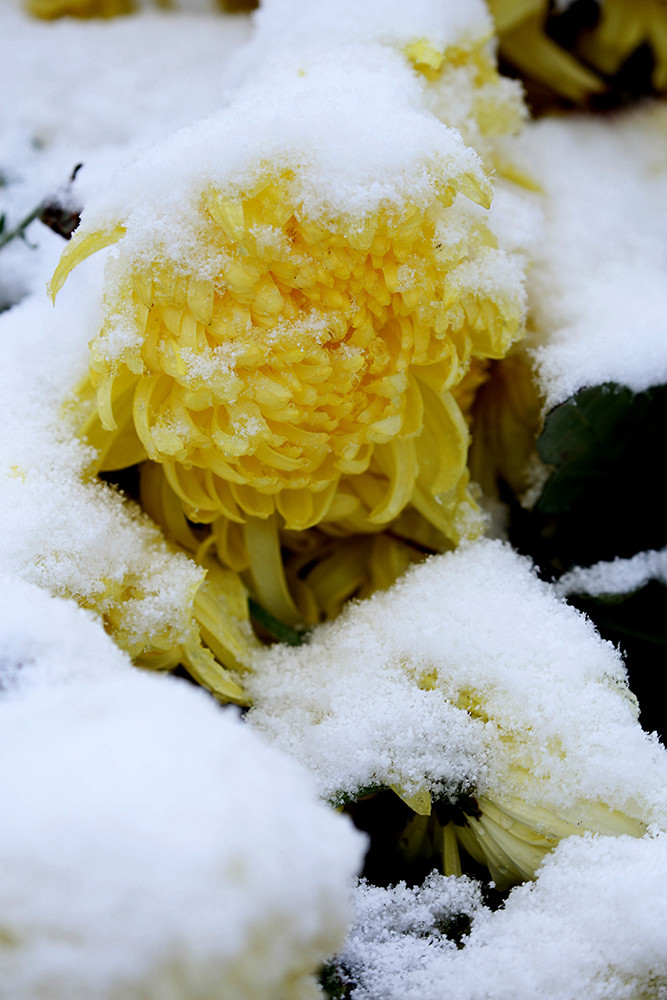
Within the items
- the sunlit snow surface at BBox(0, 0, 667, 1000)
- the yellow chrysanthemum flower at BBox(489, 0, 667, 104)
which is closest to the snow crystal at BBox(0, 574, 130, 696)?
the sunlit snow surface at BBox(0, 0, 667, 1000)

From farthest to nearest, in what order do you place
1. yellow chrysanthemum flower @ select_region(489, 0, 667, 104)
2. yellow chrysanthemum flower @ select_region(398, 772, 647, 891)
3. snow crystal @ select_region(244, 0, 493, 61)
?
yellow chrysanthemum flower @ select_region(489, 0, 667, 104), snow crystal @ select_region(244, 0, 493, 61), yellow chrysanthemum flower @ select_region(398, 772, 647, 891)

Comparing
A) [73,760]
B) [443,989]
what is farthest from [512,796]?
[73,760]

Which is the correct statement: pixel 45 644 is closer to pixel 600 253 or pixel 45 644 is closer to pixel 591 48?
pixel 600 253

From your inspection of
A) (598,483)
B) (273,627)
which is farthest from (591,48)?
(273,627)

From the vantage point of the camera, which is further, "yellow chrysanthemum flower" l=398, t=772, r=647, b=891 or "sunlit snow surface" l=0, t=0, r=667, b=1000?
"yellow chrysanthemum flower" l=398, t=772, r=647, b=891

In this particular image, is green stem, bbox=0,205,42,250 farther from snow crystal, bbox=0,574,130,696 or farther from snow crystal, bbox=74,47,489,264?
snow crystal, bbox=0,574,130,696

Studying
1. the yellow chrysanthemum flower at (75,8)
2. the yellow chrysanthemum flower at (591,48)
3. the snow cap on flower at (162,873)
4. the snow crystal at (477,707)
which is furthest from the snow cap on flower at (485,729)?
the yellow chrysanthemum flower at (75,8)

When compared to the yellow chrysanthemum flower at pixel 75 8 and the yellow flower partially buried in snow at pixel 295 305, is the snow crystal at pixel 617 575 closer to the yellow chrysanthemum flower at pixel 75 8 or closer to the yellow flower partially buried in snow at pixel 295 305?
the yellow flower partially buried in snow at pixel 295 305

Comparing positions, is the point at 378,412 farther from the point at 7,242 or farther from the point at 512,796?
the point at 7,242
